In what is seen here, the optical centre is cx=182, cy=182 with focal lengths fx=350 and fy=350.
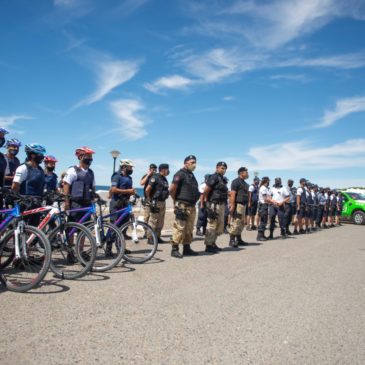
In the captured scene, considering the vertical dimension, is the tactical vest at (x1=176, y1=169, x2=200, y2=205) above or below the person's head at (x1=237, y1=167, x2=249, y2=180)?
below

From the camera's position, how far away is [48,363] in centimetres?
270

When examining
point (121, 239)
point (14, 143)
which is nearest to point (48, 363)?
point (121, 239)

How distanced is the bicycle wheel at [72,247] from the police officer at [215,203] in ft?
11.8

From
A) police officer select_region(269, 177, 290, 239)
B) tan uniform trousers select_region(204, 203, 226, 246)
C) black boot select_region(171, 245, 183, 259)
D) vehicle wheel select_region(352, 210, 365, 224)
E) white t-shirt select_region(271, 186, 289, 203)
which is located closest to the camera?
black boot select_region(171, 245, 183, 259)

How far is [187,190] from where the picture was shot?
25.7 ft

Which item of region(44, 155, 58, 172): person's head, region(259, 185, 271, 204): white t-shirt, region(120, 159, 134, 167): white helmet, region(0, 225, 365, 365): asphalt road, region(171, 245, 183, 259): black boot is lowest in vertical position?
region(0, 225, 365, 365): asphalt road

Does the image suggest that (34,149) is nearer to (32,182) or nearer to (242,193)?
(32,182)

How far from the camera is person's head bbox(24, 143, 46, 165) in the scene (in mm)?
5691

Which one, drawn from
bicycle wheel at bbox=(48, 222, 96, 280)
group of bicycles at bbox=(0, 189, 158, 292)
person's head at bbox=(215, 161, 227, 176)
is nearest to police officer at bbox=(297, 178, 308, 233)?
person's head at bbox=(215, 161, 227, 176)

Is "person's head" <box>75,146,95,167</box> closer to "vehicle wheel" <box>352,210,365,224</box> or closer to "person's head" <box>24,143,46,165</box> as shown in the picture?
"person's head" <box>24,143,46,165</box>

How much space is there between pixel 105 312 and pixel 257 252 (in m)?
5.45

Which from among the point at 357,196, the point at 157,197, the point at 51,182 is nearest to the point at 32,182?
the point at 51,182

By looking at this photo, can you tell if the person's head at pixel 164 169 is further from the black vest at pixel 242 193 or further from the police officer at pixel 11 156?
the police officer at pixel 11 156

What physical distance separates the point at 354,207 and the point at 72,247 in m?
20.2
